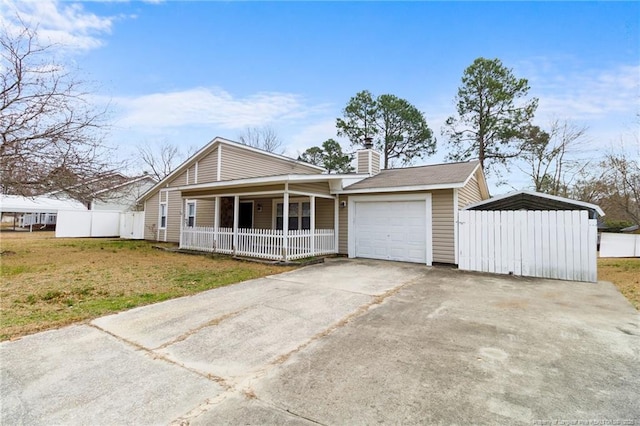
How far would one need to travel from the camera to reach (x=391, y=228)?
9.82 metres

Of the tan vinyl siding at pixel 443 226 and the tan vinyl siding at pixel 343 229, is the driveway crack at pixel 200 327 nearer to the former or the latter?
the tan vinyl siding at pixel 443 226

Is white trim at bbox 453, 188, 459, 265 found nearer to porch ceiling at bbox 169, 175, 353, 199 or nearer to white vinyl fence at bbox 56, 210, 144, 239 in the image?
porch ceiling at bbox 169, 175, 353, 199

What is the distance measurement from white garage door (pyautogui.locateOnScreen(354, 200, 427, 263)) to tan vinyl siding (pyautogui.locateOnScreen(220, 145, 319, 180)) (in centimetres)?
587

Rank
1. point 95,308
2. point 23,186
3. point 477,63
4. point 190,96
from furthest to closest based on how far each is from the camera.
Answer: point 477,63 < point 190,96 < point 23,186 < point 95,308

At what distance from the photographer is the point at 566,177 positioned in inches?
724

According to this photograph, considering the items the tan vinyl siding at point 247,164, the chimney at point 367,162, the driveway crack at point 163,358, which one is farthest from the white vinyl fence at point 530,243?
the tan vinyl siding at point 247,164

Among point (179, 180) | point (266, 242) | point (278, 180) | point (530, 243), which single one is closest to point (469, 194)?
point (530, 243)

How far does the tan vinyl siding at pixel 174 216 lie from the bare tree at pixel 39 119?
20.4ft

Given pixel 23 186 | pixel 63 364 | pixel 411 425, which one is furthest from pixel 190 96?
pixel 411 425

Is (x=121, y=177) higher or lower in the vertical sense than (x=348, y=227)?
higher

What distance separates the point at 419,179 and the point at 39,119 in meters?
A: 11.5

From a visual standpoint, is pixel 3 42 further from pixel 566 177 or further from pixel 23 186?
pixel 566 177

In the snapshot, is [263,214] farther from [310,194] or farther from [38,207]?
[38,207]

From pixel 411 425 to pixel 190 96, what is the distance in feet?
51.7
